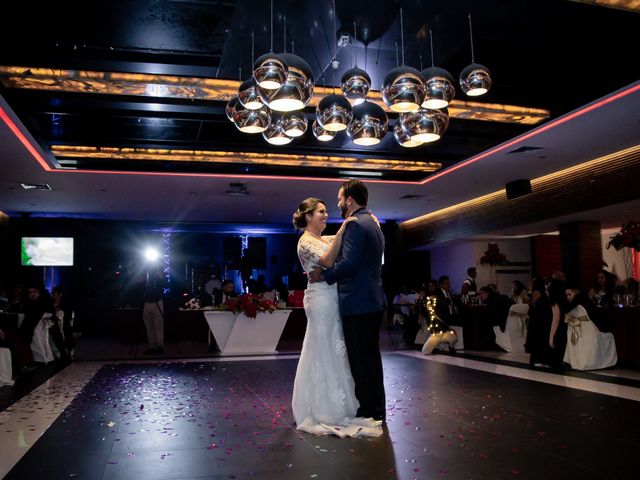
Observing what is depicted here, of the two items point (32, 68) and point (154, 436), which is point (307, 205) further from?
point (32, 68)

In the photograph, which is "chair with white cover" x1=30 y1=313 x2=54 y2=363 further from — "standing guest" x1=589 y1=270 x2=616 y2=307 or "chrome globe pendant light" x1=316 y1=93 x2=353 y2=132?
"standing guest" x1=589 y1=270 x2=616 y2=307

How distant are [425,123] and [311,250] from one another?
4.89 feet

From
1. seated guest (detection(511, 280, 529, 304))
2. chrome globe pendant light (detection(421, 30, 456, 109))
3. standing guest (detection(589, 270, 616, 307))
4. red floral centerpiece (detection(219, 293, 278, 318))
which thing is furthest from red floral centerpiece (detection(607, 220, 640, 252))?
red floral centerpiece (detection(219, 293, 278, 318))

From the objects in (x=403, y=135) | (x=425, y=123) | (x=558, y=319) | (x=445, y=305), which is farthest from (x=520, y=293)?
(x=425, y=123)

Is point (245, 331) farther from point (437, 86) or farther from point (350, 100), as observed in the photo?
point (437, 86)

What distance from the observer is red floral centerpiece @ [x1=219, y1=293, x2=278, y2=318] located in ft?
29.8

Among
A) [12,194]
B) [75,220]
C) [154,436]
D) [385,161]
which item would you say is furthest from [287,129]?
[75,220]

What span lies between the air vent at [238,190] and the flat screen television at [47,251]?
614 centimetres

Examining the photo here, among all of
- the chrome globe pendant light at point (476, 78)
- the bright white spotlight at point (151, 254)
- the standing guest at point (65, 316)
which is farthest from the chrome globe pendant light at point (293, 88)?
the bright white spotlight at point (151, 254)

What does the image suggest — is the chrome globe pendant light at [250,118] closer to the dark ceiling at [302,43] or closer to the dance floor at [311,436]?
the dark ceiling at [302,43]

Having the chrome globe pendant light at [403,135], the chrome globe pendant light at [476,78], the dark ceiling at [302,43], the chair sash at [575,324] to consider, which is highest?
the dark ceiling at [302,43]

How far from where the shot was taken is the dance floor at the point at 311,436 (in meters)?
2.98

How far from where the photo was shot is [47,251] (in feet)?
49.4

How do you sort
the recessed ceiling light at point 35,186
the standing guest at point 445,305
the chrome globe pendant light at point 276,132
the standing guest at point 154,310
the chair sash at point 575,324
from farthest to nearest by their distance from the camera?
the recessed ceiling light at point 35,186, the standing guest at point 154,310, the standing guest at point 445,305, the chair sash at point 575,324, the chrome globe pendant light at point 276,132
